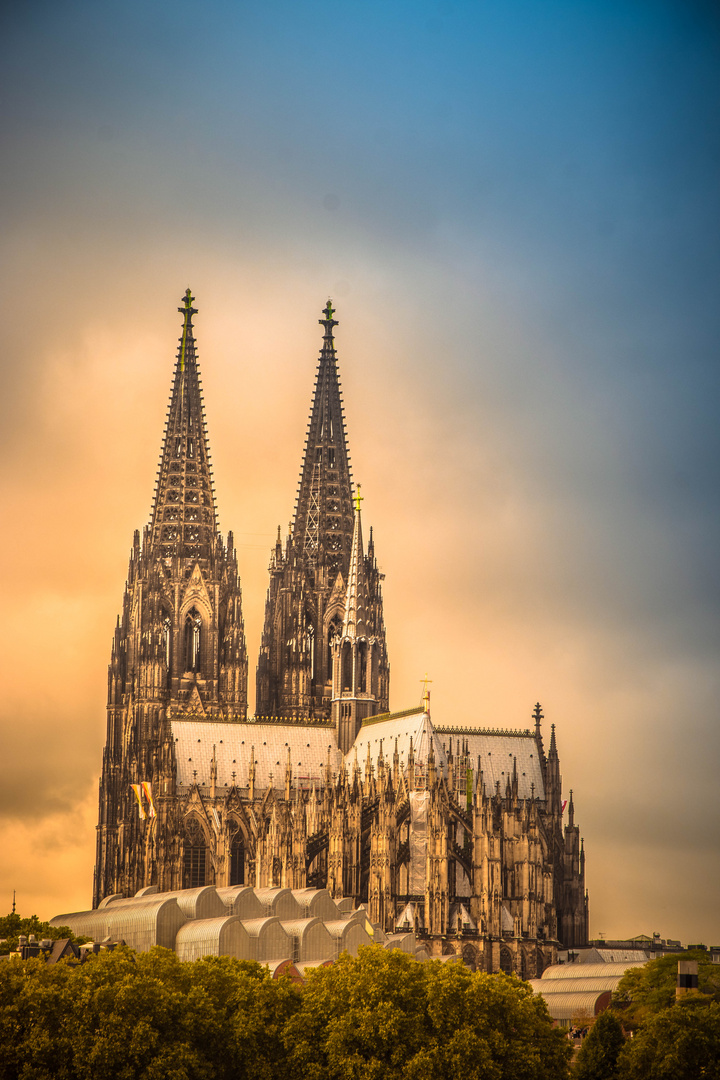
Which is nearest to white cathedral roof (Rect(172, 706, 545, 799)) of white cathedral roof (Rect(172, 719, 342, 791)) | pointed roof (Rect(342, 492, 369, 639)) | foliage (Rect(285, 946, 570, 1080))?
white cathedral roof (Rect(172, 719, 342, 791))

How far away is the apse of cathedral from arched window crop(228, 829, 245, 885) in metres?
0.13

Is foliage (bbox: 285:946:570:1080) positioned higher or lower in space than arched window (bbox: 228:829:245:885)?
lower

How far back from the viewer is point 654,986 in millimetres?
112312

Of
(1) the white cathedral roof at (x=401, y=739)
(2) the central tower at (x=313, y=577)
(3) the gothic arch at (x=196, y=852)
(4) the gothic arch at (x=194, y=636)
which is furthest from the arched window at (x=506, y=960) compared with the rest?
(4) the gothic arch at (x=194, y=636)

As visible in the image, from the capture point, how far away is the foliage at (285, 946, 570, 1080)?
87500 mm

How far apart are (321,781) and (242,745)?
5671mm

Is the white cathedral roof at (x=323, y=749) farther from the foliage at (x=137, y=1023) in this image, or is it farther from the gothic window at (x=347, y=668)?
the foliage at (x=137, y=1023)

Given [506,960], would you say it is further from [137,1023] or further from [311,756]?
[137,1023]

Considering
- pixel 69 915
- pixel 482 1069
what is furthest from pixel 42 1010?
A: pixel 69 915

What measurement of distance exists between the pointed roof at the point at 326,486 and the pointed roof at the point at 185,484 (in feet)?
23.7

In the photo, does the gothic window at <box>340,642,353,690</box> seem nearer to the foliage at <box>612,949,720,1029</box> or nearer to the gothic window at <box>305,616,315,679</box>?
the gothic window at <box>305,616,315,679</box>

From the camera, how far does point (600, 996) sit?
117812 millimetres

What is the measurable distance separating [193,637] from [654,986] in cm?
5530

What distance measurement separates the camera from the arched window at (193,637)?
518 feet
